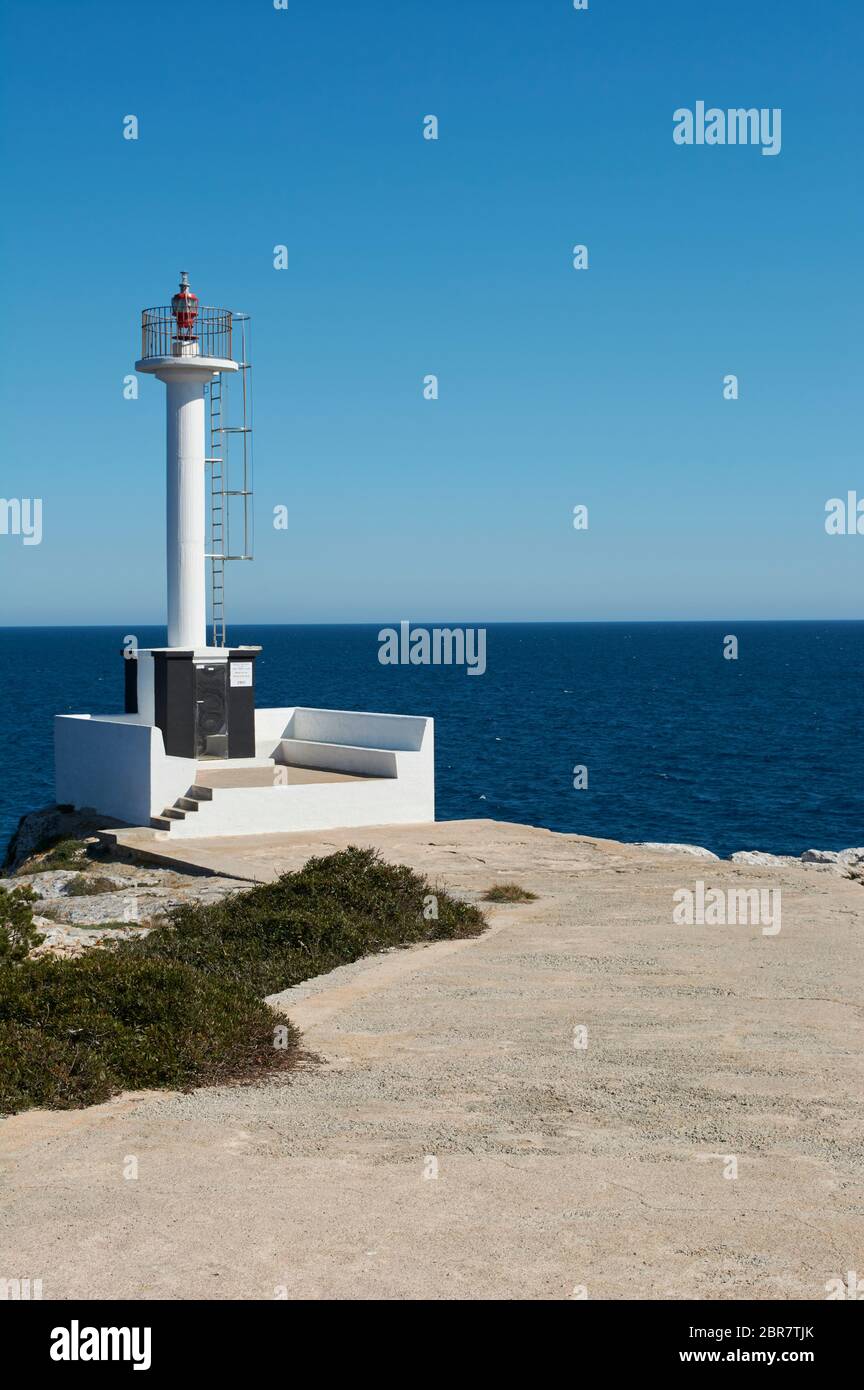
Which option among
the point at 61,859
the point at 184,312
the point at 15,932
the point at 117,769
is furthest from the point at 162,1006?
the point at 184,312

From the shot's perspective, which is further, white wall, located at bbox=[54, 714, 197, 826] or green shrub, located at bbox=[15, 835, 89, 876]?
white wall, located at bbox=[54, 714, 197, 826]

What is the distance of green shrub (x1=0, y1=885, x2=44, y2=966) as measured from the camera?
12031 millimetres

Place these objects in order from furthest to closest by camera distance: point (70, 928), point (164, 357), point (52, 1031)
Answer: point (164, 357)
point (70, 928)
point (52, 1031)

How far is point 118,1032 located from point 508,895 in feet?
27.9

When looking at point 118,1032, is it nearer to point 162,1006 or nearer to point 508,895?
point 162,1006

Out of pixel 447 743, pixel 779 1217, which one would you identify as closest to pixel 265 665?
pixel 447 743

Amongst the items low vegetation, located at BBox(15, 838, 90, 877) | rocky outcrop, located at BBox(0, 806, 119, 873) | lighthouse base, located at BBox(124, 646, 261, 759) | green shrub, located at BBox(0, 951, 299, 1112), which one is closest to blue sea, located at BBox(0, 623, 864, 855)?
rocky outcrop, located at BBox(0, 806, 119, 873)

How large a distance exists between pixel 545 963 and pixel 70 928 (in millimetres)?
5456

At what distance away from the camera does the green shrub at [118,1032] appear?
9.48 m

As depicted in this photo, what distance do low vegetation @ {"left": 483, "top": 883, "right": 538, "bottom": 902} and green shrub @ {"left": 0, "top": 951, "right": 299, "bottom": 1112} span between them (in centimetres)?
684

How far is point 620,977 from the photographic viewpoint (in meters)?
13.2

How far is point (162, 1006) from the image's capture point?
34.2 feet

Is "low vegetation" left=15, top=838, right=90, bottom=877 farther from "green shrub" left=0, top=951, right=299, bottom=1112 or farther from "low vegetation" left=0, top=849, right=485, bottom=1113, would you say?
"green shrub" left=0, top=951, right=299, bottom=1112
